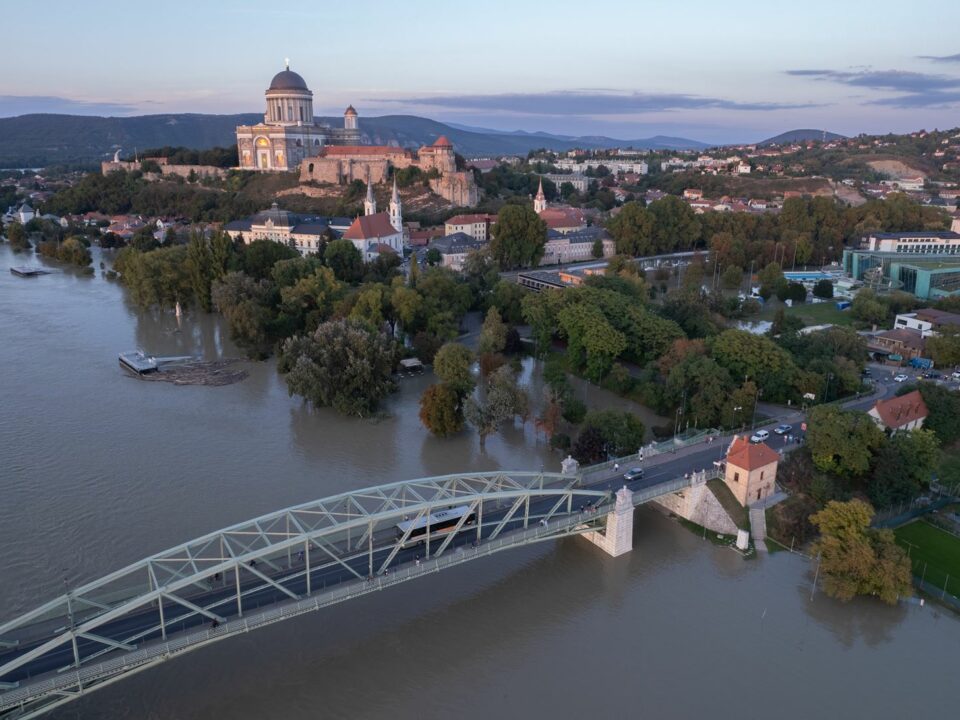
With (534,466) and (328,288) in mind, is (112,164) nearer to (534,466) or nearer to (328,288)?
(328,288)

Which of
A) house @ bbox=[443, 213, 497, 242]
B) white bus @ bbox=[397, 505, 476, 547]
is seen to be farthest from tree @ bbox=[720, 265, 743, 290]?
white bus @ bbox=[397, 505, 476, 547]

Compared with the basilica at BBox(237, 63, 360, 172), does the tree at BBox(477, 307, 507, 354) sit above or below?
below

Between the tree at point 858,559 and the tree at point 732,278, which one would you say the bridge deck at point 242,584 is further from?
the tree at point 732,278

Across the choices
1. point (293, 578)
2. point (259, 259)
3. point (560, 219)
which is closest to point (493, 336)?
point (259, 259)

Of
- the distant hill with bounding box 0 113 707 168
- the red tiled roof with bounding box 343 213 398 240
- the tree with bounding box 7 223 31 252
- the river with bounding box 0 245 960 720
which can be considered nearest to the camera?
the river with bounding box 0 245 960 720

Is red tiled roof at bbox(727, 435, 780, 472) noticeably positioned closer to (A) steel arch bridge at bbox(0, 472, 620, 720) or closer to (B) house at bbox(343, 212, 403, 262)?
(A) steel arch bridge at bbox(0, 472, 620, 720)

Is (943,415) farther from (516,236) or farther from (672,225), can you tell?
(672,225)

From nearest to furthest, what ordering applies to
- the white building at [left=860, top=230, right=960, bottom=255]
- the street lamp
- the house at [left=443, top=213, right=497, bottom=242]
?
1. the street lamp
2. the white building at [left=860, top=230, right=960, bottom=255]
3. the house at [left=443, top=213, right=497, bottom=242]
